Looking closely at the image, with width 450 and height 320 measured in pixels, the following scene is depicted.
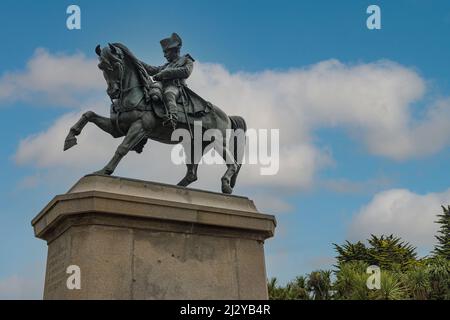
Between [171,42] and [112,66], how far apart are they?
1.82 metres

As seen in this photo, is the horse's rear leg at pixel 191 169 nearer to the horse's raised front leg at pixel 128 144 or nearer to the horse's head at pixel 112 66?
the horse's raised front leg at pixel 128 144

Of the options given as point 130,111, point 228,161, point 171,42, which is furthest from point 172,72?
point 228,161

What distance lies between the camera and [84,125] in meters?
9.70

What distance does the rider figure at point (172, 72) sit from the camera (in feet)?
32.2

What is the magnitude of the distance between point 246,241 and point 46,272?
332 centimetres

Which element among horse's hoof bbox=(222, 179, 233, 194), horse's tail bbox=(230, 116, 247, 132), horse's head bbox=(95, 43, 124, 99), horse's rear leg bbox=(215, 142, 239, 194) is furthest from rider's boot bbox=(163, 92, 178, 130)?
horse's tail bbox=(230, 116, 247, 132)

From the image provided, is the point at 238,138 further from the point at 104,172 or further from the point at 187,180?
the point at 104,172

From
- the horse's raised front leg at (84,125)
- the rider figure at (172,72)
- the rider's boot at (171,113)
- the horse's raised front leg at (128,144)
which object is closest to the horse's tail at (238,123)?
the rider figure at (172,72)

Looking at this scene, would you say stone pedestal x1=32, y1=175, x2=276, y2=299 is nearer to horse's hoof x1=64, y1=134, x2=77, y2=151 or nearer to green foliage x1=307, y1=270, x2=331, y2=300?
horse's hoof x1=64, y1=134, x2=77, y2=151

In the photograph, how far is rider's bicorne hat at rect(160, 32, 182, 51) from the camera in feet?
36.6

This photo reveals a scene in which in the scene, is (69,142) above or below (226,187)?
above

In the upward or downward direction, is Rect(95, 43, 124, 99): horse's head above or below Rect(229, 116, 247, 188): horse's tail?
above

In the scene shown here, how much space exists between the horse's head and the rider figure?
81cm

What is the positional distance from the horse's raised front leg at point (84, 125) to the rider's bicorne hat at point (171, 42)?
227cm
